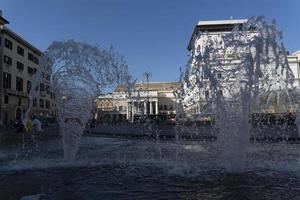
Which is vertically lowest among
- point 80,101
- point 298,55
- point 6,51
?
point 80,101

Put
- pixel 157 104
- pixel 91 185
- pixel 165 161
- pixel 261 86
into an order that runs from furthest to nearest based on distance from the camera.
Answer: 1. pixel 157 104
2. pixel 165 161
3. pixel 261 86
4. pixel 91 185

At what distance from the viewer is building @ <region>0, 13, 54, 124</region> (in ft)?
197

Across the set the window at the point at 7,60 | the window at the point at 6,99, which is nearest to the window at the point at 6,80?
the window at the point at 6,99

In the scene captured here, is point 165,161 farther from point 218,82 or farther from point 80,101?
point 80,101

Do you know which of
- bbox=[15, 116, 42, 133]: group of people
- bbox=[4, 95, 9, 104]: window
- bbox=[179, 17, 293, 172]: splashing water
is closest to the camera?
bbox=[179, 17, 293, 172]: splashing water

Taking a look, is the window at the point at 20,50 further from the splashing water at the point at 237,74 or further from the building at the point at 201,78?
the splashing water at the point at 237,74

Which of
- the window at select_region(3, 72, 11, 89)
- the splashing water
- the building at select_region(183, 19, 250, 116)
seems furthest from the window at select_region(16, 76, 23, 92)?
the splashing water

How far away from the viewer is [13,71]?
6444 centimetres

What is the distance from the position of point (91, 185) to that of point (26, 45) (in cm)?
6693

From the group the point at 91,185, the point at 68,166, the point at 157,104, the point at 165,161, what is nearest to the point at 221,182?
the point at 91,185

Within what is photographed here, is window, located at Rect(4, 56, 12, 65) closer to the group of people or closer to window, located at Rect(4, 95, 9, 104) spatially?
window, located at Rect(4, 95, 9, 104)

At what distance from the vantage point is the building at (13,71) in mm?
60188

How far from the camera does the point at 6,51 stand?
200 feet

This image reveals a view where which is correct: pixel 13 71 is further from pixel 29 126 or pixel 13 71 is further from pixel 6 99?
pixel 29 126
